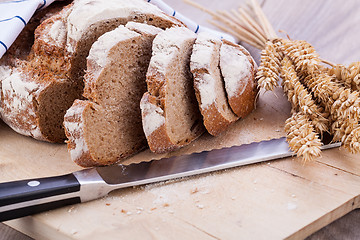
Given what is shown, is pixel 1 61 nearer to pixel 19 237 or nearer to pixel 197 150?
pixel 19 237

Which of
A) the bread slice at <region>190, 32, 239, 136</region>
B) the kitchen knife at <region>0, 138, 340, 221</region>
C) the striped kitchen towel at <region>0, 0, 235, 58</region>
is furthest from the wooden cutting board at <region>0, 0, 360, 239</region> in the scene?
the striped kitchen towel at <region>0, 0, 235, 58</region>

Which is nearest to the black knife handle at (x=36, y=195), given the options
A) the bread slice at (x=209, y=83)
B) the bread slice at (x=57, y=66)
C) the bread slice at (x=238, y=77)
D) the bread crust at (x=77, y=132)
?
the bread crust at (x=77, y=132)

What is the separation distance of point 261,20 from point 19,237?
285 cm

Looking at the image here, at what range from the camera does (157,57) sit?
2.63m

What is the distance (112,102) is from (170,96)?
35cm

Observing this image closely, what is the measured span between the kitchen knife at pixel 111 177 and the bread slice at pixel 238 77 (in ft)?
1.10

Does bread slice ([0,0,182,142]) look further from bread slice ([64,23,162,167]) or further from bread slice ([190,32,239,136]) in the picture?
bread slice ([190,32,239,136])

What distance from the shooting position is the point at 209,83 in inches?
107

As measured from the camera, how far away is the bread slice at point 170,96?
2600mm

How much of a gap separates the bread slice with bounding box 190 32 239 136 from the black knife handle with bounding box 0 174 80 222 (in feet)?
2.99

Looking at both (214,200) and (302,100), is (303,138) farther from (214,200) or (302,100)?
(214,200)

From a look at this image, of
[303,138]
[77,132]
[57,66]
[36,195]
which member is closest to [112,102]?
[77,132]

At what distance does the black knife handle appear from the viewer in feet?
6.86

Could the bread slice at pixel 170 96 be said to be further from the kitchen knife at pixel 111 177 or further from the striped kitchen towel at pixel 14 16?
the striped kitchen towel at pixel 14 16
